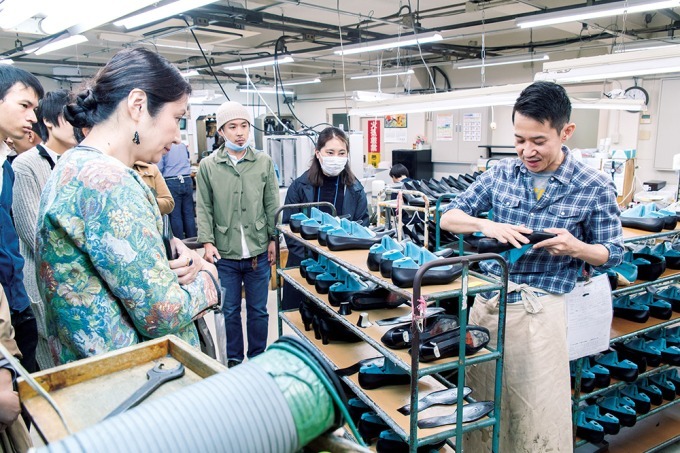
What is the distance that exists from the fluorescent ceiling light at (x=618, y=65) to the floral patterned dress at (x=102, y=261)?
9.23ft

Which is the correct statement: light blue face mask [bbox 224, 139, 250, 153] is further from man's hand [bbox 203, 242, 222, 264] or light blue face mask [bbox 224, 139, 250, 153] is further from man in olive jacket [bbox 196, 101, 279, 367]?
man's hand [bbox 203, 242, 222, 264]

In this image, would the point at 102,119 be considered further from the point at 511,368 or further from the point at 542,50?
the point at 542,50

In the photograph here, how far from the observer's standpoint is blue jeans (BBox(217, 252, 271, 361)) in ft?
10.8

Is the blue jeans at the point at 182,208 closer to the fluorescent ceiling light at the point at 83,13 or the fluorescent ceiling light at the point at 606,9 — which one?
the fluorescent ceiling light at the point at 83,13

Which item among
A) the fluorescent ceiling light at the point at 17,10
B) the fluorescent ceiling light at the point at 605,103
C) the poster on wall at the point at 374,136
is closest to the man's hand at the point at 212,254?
the fluorescent ceiling light at the point at 17,10

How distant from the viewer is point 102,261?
1.03 m

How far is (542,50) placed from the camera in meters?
9.04

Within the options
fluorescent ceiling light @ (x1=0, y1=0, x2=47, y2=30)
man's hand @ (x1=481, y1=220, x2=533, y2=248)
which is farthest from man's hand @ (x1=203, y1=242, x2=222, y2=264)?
man's hand @ (x1=481, y1=220, x2=533, y2=248)

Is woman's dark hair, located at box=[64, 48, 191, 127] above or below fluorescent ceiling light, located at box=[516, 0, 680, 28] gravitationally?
below

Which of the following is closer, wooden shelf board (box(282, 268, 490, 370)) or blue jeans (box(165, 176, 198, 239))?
wooden shelf board (box(282, 268, 490, 370))

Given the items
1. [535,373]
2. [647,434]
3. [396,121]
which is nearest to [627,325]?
[647,434]

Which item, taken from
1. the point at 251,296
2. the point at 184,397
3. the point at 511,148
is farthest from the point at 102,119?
the point at 511,148

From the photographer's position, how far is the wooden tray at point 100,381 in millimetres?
788

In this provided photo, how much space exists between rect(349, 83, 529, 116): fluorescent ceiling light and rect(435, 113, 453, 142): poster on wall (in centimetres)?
670
